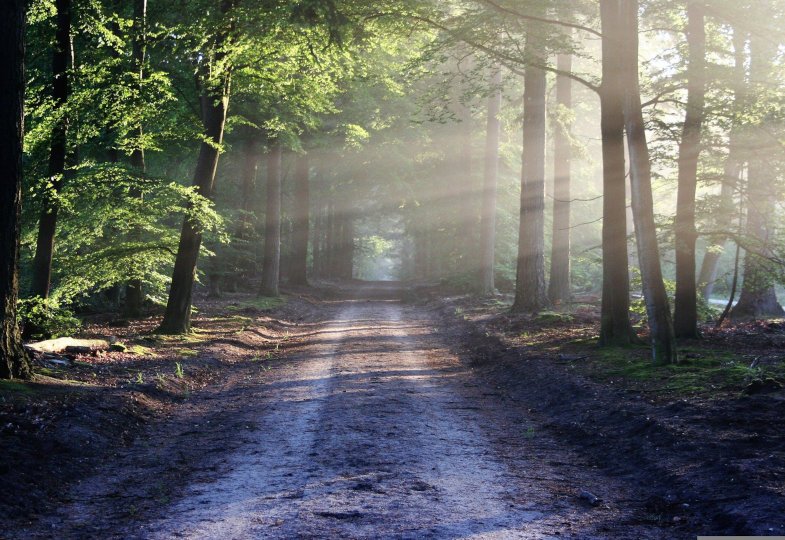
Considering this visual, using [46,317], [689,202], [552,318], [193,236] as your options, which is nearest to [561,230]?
[552,318]

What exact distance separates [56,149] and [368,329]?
394 inches

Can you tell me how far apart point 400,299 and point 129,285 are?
18211mm

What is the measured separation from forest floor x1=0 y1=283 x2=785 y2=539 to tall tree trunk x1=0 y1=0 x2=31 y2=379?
0.65 meters

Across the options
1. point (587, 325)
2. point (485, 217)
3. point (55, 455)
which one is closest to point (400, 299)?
point (485, 217)

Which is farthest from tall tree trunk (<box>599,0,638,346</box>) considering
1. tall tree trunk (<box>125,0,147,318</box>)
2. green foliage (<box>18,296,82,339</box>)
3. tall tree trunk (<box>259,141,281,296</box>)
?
tall tree trunk (<box>259,141,281,296</box>)

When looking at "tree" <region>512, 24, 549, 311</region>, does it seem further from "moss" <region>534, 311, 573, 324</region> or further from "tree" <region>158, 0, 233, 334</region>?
"tree" <region>158, 0, 233, 334</region>

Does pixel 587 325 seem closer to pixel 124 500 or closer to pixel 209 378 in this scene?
pixel 209 378

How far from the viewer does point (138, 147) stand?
1428 cm

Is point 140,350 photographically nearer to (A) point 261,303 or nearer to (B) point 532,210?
(A) point 261,303

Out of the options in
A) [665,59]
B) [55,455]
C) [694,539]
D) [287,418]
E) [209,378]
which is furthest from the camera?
[665,59]

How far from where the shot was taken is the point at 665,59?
54.9 feet

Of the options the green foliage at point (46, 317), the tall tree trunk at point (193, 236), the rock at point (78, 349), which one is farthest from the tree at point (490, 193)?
the green foliage at point (46, 317)

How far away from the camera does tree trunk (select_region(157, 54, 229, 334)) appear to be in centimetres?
1521

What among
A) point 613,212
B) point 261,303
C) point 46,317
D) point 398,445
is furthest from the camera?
point 261,303
